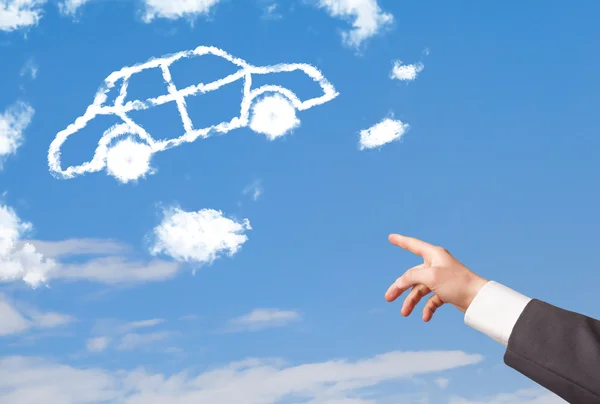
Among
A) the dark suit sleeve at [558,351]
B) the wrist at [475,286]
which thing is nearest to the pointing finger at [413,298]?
the wrist at [475,286]

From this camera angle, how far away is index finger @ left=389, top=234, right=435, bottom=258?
2.97 metres

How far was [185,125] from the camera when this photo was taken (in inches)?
423

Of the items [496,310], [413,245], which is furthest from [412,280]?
[496,310]

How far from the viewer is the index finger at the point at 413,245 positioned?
9.73 feet

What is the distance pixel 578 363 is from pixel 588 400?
0.13 metres

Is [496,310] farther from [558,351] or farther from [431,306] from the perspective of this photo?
[431,306]

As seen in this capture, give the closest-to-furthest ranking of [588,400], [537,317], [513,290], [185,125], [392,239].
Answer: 1. [588,400]
2. [537,317]
3. [513,290]
4. [392,239]
5. [185,125]

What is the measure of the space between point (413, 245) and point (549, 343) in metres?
0.78

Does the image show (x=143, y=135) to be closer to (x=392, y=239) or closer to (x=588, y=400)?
(x=392, y=239)

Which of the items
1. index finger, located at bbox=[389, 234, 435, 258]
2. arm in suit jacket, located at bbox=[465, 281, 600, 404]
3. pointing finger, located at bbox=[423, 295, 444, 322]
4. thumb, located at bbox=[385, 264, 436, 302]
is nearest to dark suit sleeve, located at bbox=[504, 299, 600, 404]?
arm in suit jacket, located at bbox=[465, 281, 600, 404]

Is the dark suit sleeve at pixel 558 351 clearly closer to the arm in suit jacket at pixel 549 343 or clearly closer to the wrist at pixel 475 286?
the arm in suit jacket at pixel 549 343

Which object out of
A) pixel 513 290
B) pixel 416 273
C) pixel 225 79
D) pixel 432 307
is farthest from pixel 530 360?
pixel 225 79

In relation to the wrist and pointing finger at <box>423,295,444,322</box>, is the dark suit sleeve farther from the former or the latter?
pointing finger at <box>423,295,444,322</box>

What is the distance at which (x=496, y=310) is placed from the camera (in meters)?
2.71
